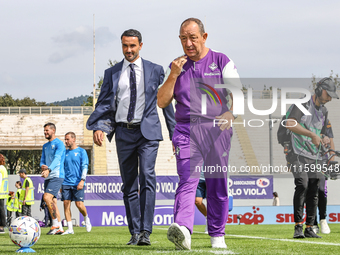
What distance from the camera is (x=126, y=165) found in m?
6.04

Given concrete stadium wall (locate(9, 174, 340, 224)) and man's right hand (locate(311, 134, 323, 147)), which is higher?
man's right hand (locate(311, 134, 323, 147))

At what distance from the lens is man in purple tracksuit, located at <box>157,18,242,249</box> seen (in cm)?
476

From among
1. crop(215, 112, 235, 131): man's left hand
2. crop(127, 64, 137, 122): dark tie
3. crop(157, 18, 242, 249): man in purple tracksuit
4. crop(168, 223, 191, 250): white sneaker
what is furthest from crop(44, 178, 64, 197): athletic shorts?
crop(168, 223, 191, 250): white sneaker

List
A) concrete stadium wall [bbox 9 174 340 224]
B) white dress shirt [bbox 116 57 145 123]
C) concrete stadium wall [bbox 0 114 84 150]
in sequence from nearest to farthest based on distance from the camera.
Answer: white dress shirt [bbox 116 57 145 123] < concrete stadium wall [bbox 9 174 340 224] < concrete stadium wall [bbox 0 114 84 150]

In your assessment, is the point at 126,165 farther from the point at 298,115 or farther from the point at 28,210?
the point at 28,210

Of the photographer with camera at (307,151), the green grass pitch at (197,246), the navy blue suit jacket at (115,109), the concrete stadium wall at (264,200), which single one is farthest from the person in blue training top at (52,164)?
the concrete stadium wall at (264,200)

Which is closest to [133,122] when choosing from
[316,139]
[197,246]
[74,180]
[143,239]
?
[143,239]

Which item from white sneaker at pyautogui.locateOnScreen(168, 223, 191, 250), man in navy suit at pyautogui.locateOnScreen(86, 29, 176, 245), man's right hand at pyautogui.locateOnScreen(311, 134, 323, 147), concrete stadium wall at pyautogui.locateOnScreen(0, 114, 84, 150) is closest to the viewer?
white sneaker at pyautogui.locateOnScreen(168, 223, 191, 250)

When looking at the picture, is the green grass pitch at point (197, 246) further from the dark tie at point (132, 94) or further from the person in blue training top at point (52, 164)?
the person in blue training top at point (52, 164)

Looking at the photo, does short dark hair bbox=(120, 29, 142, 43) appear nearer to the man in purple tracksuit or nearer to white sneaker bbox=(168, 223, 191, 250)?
the man in purple tracksuit

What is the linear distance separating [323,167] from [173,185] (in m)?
14.3

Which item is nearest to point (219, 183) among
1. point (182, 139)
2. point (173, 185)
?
point (182, 139)

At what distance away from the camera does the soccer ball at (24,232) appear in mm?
4988

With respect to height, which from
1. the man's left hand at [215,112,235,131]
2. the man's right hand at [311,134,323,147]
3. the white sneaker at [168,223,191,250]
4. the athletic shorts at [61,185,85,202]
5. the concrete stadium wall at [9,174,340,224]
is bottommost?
the concrete stadium wall at [9,174,340,224]
